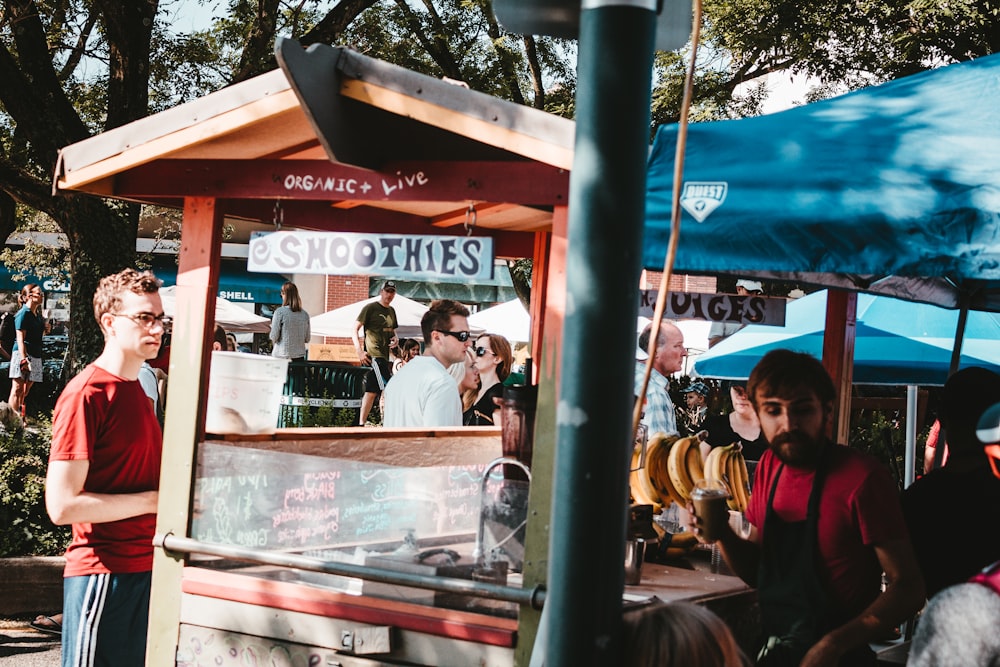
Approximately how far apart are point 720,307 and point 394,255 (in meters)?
3.59

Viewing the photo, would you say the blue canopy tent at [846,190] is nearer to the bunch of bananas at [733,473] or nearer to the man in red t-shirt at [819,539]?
the man in red t-shirt at [819,539]

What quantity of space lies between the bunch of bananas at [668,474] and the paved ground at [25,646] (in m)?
4.25

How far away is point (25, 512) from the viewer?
8.12 metres

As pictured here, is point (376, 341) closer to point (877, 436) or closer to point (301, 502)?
point (877, 436)

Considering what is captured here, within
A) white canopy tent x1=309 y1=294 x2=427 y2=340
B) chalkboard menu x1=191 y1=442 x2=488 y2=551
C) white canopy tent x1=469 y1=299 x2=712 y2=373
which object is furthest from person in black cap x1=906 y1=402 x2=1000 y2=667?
white canopy tent x1=309 y1=294 x2=427 y2=340

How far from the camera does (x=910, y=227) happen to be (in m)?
3.18

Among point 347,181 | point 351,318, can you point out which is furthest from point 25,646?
point 351,318

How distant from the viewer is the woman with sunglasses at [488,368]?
31.6 ft

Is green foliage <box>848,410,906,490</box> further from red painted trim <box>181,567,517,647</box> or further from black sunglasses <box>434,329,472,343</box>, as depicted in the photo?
red painted trim <box>181,567,517,647</box>

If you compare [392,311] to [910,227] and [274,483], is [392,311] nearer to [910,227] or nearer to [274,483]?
[274,483]

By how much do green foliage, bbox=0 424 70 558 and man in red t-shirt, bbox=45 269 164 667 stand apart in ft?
14.9

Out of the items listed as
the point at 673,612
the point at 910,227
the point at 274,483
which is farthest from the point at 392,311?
the point at 673,612

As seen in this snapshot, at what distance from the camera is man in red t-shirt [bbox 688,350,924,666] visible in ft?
9.77

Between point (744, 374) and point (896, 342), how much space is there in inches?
54.5
